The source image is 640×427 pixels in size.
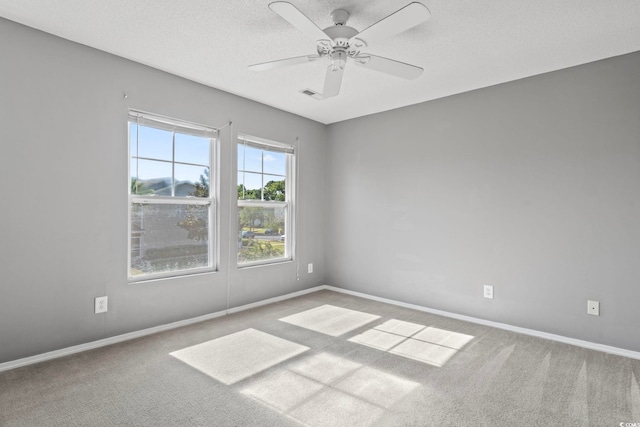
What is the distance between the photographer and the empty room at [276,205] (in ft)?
7.00

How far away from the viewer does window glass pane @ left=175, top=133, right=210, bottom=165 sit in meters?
3.39

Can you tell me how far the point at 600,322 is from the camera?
283 centimetres

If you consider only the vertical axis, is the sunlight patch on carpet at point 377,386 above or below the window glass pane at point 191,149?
below

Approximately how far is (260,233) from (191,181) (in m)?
1.08

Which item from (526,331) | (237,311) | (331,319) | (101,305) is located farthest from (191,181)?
(526,331)

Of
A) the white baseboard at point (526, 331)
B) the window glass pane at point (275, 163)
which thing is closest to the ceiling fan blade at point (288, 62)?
the window glass pane at point (275, 163)

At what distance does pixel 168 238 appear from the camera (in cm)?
332

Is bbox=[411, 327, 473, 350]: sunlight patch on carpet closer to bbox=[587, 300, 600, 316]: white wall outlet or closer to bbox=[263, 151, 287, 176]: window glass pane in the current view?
bbox=[587, 300, 600, 316]: white wall outlet

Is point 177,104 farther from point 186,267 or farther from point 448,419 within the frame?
point 448,419

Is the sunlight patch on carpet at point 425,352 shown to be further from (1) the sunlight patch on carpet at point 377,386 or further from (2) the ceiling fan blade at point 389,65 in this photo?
(2) the ceiling fan blade at point 389,65

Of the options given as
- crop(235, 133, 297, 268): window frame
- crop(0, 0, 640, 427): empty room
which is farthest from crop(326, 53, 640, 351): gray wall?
crop(235, 133, 297, 268): window frame

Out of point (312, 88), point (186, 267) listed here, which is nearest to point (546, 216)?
point (312, 88)

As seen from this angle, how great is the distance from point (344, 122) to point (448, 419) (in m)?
3.80

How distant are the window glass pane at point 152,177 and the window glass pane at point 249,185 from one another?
822 millimetres
